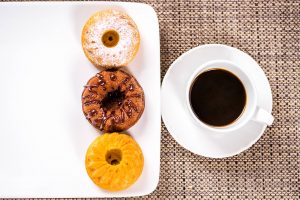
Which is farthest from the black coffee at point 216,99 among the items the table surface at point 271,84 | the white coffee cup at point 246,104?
the table surface at point 271,84

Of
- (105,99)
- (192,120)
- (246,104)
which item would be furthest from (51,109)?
(246,104)

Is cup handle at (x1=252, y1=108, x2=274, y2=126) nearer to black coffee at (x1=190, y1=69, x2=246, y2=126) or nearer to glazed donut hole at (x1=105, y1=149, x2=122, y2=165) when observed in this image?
black coffee at (x1=190, y1=69, x2=246, y2=126)

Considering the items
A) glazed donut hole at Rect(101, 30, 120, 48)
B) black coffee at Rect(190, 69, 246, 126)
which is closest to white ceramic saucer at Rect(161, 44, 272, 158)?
black coffee at Rect(190, 69, 246, 126)

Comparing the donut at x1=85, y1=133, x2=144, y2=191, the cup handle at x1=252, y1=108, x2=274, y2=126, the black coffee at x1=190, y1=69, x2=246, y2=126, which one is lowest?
the donut at x1=85, y1=133, x2=144, y2=191

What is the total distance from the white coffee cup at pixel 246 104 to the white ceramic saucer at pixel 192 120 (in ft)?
0.12

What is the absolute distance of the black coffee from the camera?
97cm

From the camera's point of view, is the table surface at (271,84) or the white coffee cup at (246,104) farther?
the table surface at (271,84)

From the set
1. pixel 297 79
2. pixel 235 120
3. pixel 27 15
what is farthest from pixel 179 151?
pixel 27 15

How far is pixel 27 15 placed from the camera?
959 millimetres

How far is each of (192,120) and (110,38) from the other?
0.82 ft

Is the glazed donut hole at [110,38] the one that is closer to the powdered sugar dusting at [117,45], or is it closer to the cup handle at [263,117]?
the powdered sugar dusting at [117,45]

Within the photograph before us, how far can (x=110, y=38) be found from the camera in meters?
0.93

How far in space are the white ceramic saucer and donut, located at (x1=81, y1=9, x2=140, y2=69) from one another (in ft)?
0.41

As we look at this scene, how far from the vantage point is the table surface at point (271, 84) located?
1060 millimetres
